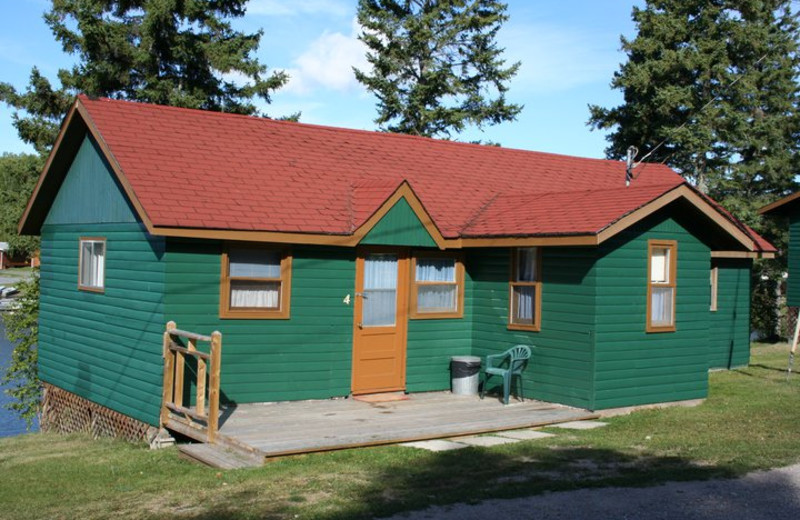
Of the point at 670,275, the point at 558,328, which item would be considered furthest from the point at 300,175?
the point at 670,275

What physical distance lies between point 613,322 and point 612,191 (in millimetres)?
2189

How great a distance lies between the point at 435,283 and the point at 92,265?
5.51 metres

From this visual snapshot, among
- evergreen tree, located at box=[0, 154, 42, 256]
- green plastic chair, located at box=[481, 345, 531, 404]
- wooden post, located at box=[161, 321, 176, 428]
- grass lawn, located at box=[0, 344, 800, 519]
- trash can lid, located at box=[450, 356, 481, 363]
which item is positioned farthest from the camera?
evergreen tree, located at box=[0, 154, 42, 256]

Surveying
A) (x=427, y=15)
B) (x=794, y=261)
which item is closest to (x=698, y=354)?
(x=794, y=261)

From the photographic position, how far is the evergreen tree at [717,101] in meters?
32.2

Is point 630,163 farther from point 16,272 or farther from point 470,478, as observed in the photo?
point 16,272

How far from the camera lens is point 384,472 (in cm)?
884

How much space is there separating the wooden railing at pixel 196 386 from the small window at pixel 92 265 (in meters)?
2.43

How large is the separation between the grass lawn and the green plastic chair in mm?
1766

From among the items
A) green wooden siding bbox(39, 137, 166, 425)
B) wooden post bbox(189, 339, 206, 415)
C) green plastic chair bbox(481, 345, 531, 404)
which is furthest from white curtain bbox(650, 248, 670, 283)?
green wooden siding bbox(39, 137, 166, 425)

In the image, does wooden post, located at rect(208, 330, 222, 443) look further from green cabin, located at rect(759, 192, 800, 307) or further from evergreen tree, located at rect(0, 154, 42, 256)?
green cabin, located at rect(759, 192, 800, 307)

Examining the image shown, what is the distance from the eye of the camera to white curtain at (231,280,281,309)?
12.3 metres

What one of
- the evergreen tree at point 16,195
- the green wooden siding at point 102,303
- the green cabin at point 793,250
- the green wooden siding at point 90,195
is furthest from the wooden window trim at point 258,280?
the green cabin at point 793,250

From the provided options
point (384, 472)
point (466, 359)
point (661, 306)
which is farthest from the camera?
point (466, 359)
